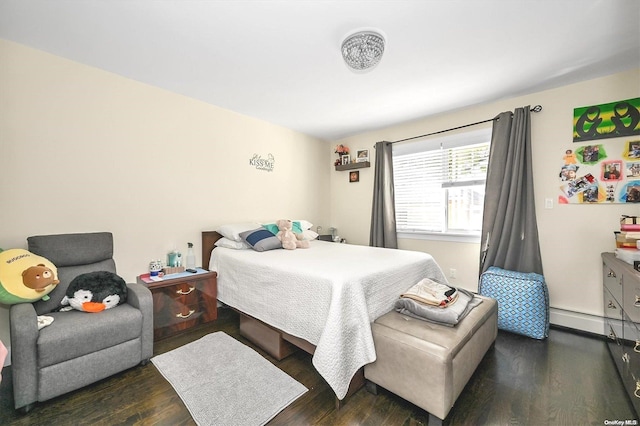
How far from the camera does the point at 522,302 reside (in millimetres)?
2439

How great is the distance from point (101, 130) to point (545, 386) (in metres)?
4.01

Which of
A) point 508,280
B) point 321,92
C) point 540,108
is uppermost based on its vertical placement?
point 321,92

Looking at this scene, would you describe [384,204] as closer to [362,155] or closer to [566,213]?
[362,155]

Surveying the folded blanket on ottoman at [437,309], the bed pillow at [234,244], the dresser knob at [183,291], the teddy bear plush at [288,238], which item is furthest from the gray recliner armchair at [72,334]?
the folded blanket on ottoman at [437,309]

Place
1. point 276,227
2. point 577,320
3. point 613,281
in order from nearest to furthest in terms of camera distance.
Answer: point 613,281, point 577,320, point 276,227

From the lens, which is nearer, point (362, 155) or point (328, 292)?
point (328, 292)

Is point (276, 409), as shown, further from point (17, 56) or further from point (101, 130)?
point (17, 56)

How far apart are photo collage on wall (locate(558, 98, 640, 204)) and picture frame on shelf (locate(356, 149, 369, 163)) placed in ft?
7.57

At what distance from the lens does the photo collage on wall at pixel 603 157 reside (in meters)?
2.33

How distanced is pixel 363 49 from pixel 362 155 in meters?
2.38

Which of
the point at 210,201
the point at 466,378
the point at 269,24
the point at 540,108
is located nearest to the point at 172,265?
the point at 210,201

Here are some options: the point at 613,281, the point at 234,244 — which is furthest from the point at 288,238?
the point at 613,281

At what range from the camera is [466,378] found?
161cm

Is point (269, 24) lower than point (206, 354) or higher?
higher
